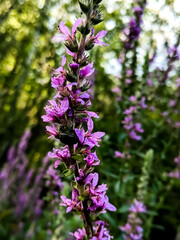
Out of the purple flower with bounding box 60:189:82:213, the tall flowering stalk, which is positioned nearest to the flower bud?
the tall flowering stalk

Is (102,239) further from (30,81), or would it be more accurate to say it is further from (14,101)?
(30,81)

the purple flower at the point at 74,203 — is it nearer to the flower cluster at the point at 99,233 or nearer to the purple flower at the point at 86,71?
the flower cluster at the point at 99,233

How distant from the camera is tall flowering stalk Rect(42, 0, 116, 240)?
3.26 feet

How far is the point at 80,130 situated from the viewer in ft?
3.44

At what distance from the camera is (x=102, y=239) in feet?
3.10

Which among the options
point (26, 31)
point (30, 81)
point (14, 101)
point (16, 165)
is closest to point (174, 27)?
point (16, 165)

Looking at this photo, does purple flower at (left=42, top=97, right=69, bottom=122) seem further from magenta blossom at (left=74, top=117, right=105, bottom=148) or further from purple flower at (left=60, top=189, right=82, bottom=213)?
purple flower at (left=60, top=189, right=82, bottom=213)

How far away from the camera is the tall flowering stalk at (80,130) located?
39.1 inches

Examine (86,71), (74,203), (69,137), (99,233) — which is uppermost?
(86,71)

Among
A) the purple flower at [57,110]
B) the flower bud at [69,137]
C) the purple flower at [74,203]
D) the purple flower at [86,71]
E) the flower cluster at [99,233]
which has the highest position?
the purple flower at [86,71]

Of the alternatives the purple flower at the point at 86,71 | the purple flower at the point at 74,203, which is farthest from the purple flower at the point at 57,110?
the purple flower at the point at 74,203

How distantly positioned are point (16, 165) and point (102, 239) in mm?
3406

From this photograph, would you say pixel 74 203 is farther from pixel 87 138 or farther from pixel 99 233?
pixel 87 138

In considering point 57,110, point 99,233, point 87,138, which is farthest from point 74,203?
point 57,110
